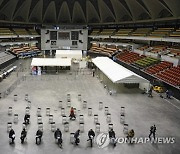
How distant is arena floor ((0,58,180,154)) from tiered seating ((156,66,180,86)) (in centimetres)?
302

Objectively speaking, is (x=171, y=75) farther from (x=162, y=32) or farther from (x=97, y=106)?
(x=162, y=32)

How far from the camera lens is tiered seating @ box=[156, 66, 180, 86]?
2807cm

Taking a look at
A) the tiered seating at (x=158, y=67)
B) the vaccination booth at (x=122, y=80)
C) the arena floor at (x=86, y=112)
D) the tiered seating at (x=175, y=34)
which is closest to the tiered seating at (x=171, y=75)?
the tiered seating at (x=158, y=67)

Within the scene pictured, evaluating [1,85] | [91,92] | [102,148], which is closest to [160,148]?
[102,148]

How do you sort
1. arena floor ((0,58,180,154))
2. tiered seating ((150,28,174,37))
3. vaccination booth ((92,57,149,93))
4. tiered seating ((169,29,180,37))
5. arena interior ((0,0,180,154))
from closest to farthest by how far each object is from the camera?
arena floor ((0,58,180,154)) → arena interior ((0,0,180,154)) → vaccination booth ((92,57,149,93)) → tiered seating ((169,29,180,37)) → tiered seating ((150,28,174,37))

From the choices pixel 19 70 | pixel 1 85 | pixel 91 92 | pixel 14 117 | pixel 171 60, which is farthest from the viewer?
pixel 19 70

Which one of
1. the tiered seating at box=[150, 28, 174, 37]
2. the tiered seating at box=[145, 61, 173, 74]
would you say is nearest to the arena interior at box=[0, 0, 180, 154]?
the tiered seating at box=[145, 61, 173, 74]

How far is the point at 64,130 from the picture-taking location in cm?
1702

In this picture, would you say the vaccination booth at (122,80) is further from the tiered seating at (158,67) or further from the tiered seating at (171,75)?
the tiered seating at (158,67)

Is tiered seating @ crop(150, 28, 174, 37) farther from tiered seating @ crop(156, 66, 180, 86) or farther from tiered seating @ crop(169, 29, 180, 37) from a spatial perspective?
tiered seating @ crop(156, 66, 180, 86)

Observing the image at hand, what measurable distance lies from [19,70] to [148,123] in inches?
1159

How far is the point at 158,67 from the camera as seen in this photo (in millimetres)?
35312

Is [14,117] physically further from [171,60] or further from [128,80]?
[171,60]

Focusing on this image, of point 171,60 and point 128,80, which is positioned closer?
point 128,80
